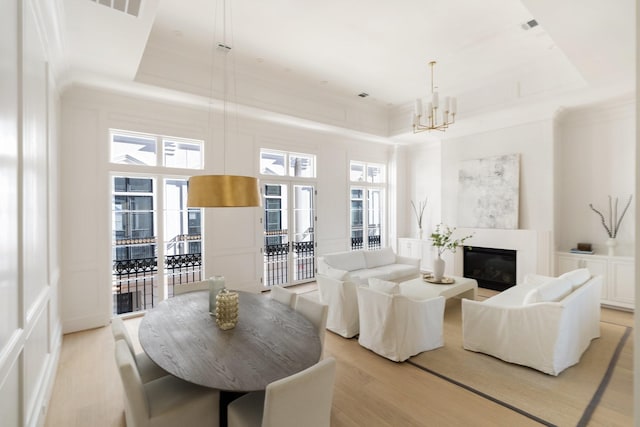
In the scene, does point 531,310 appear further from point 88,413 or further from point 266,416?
point 88,413

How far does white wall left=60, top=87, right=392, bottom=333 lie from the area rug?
337 cm

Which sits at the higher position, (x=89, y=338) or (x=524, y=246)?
(x=524, y=246)

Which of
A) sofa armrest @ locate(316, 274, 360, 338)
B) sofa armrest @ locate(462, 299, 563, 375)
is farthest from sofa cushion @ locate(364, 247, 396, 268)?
sofa armrest @ locate(462, 299, 563, 375)

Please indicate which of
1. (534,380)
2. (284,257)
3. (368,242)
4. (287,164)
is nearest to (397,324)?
(534,380)

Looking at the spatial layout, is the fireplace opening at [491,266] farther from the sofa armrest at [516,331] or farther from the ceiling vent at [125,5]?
the ceiling vent at [125,5]

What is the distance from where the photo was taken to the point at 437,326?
3.42 metres

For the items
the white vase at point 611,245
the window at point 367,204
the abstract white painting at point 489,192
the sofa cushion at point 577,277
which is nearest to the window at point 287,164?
the window at point 367,204

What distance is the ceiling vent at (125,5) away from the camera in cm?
244

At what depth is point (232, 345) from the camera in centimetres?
193

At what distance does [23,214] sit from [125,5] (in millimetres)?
1830

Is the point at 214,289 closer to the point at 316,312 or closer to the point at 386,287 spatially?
the point at 316,312

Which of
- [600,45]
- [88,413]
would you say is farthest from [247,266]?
[600,45]

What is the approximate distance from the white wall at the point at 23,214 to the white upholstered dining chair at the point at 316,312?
1702 millimetres

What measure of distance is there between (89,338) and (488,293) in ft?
20.2
